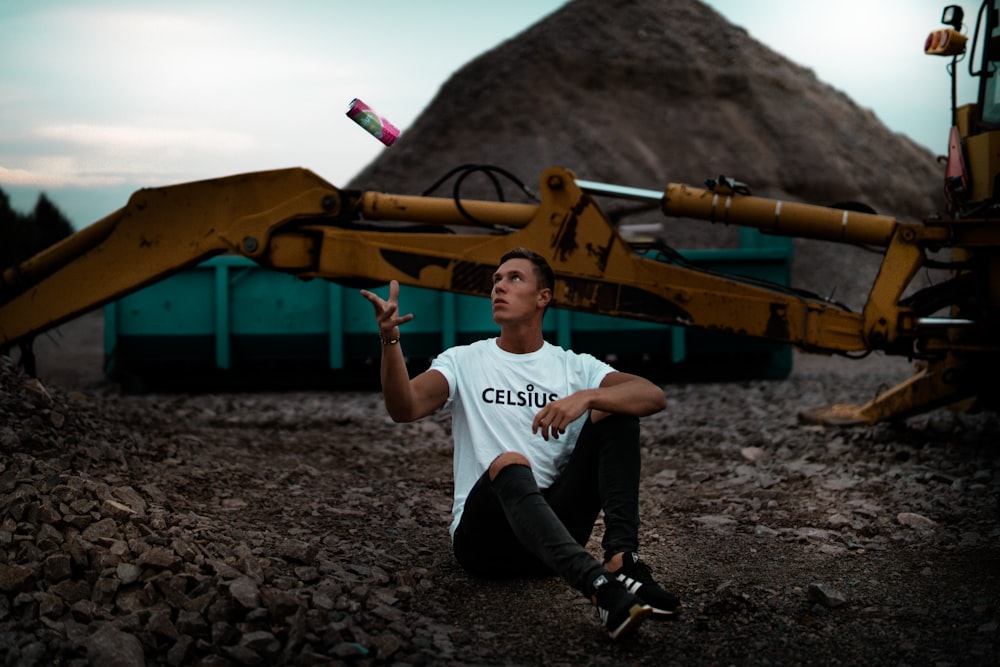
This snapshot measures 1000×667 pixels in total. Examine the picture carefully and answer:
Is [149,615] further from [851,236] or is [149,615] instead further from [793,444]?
[793,444]

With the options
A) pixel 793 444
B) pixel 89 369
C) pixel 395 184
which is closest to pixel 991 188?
pixel 793 444

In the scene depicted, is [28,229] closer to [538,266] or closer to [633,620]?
[538,266]

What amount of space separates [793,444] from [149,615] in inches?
192

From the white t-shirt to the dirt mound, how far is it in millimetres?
Answer: 17798

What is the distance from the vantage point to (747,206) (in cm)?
531

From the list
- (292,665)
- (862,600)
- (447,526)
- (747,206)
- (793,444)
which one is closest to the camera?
(292,665)

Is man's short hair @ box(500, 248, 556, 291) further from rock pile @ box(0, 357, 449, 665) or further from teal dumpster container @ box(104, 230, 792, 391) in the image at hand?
teal dumpster container @ box(104, 230, 792, 391)

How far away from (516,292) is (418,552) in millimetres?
1355

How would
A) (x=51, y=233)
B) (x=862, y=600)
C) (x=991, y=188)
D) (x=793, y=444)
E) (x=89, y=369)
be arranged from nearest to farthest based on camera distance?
(x=862, y=600) → (x=991, y=188) → (x=793, y=444) → (x=89, y=369) → (x=51, y=233)

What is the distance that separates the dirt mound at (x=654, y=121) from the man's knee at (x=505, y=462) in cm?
1812

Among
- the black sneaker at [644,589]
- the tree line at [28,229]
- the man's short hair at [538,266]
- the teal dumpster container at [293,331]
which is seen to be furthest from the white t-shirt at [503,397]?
the tree line at [28,229]

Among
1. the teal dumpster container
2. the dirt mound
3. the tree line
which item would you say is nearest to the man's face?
the teal dumpster container

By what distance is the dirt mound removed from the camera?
75.8 feet

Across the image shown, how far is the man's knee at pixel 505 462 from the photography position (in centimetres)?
326
